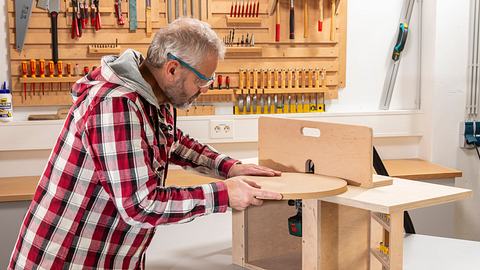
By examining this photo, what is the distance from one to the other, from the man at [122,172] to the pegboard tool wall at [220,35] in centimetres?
192

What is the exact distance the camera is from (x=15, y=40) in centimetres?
341

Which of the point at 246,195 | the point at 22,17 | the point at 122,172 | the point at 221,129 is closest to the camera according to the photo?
the point at 122,172

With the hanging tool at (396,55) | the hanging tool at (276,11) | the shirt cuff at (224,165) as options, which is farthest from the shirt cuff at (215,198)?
the hanging tool at (396,55)

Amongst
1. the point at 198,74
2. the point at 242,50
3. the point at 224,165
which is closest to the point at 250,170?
the point at 224,165

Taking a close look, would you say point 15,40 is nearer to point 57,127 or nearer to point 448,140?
point 57,127

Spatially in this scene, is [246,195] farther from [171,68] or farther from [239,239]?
[239,239]

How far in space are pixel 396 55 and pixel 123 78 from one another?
276cm

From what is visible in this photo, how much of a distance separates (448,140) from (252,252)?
233cm

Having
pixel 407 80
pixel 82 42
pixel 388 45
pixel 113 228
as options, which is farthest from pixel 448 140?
pixel 113 228

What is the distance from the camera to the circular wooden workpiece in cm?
159

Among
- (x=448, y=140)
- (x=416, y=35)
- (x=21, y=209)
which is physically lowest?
(x=21, y=209)

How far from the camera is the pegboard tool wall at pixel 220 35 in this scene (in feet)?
11.3

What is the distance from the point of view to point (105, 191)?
5.13ft

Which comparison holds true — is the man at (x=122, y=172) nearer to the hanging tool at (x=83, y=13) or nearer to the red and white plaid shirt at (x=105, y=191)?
the red and white plaid shirt at (x=105, y=191)
